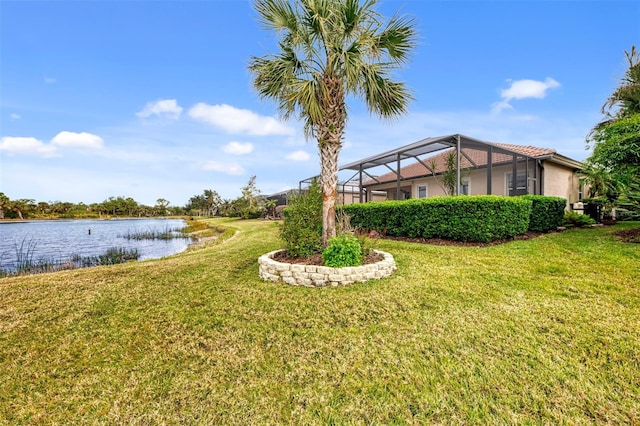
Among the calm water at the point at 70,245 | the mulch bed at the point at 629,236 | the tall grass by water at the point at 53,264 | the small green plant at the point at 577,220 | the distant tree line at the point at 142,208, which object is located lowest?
the calm water at the point at 70,245

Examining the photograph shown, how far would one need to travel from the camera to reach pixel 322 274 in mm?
4988

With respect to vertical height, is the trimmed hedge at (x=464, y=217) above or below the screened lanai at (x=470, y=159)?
below

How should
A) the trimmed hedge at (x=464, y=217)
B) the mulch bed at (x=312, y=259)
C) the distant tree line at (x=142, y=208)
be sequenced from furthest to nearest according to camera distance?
the distant tree line at (x=142, y=208)
the trimmed hedge at (x=464, y=217)
the mulch bed at (x=312, y=259)

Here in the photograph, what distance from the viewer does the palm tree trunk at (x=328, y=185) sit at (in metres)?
6.03

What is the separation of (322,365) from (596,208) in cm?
1472

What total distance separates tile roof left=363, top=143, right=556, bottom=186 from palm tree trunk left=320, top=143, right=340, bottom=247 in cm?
791

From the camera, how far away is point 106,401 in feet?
7.80

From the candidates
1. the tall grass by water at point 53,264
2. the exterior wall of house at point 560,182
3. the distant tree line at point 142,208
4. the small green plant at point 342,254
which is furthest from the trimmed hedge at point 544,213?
the distant tree line at point 142,208

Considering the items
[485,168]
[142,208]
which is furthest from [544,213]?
[142,208]

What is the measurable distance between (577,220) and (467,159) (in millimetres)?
4804

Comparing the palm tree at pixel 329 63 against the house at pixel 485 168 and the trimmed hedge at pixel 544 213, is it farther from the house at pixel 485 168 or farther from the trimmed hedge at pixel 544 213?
the trimmed hedge at pixel 544 213

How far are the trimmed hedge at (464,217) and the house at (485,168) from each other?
1525 millimetres

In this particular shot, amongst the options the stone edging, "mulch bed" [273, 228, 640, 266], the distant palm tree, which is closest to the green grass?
the stone edging

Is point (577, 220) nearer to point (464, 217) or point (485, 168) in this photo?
point (485, 168)
